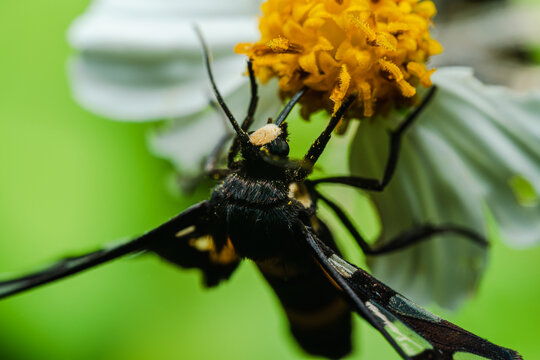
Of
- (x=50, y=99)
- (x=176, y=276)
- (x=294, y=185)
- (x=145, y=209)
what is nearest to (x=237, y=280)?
(x=176, y=276)

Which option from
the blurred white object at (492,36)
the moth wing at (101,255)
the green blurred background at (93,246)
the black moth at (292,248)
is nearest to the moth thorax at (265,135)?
the black moth at (292,248)

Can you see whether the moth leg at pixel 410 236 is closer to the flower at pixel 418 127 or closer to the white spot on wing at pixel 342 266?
the flower at pixel 418 127

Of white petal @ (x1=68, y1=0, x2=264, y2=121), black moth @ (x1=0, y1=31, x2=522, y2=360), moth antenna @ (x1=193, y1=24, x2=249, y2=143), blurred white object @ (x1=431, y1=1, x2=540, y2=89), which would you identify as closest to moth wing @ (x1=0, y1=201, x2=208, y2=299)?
black moth @ (x1=0, y1=31, x2=522, y2=360)

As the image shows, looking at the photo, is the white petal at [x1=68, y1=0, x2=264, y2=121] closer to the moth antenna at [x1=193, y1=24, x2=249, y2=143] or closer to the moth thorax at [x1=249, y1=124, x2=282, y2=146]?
the moth antenna at [x1=193, y1=24, x2=249, y2=143]

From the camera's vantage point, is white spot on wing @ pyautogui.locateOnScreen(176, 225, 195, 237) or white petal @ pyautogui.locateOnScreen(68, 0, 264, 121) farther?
white petal @ pyautogui.locateOnScreen(68, 0, 264, 121)

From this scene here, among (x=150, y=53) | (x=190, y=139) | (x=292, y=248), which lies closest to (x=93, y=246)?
(x=190, y=139)

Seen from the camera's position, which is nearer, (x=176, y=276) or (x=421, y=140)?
(x=421, y=140)

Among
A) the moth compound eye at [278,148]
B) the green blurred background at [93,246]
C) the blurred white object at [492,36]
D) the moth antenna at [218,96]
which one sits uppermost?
the blurred white object at [492,36]

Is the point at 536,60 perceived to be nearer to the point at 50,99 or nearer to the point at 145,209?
the point at 145,209
